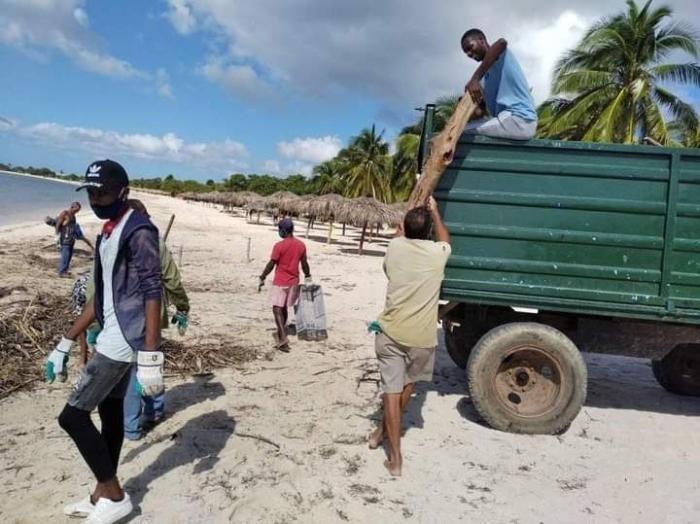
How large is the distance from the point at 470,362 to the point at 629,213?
1624mm

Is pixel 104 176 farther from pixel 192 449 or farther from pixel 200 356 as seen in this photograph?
pixel 200 356

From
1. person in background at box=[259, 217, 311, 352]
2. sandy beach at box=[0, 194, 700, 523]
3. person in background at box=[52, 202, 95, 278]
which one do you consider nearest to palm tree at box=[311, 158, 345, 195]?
person in background at box=[52, 202, 95, 278]

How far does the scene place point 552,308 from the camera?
403cm

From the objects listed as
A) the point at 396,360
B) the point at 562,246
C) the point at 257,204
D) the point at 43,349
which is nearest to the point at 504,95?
the point at 562,246

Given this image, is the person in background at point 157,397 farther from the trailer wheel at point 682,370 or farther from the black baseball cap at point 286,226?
the trailer wheel at point 682,370

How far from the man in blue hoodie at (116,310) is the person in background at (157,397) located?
1.07 meters

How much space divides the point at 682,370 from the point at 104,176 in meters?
5.54

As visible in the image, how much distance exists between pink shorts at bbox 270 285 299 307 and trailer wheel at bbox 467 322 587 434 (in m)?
3.09

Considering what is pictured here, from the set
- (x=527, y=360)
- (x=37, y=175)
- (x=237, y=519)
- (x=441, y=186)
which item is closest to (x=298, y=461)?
(x=237, y=519)

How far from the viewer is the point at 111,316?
2.61 meters

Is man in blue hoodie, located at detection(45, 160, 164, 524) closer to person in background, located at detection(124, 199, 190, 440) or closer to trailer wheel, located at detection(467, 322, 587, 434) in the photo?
person in background, located at detection(124, 199, 190, 440)

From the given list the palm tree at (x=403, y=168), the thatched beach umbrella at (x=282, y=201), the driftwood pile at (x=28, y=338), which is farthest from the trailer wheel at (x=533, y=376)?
the palm tree at (x=403, y=168)

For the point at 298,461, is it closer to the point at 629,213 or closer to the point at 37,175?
the point at 629,213

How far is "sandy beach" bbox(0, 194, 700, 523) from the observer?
123 inches
